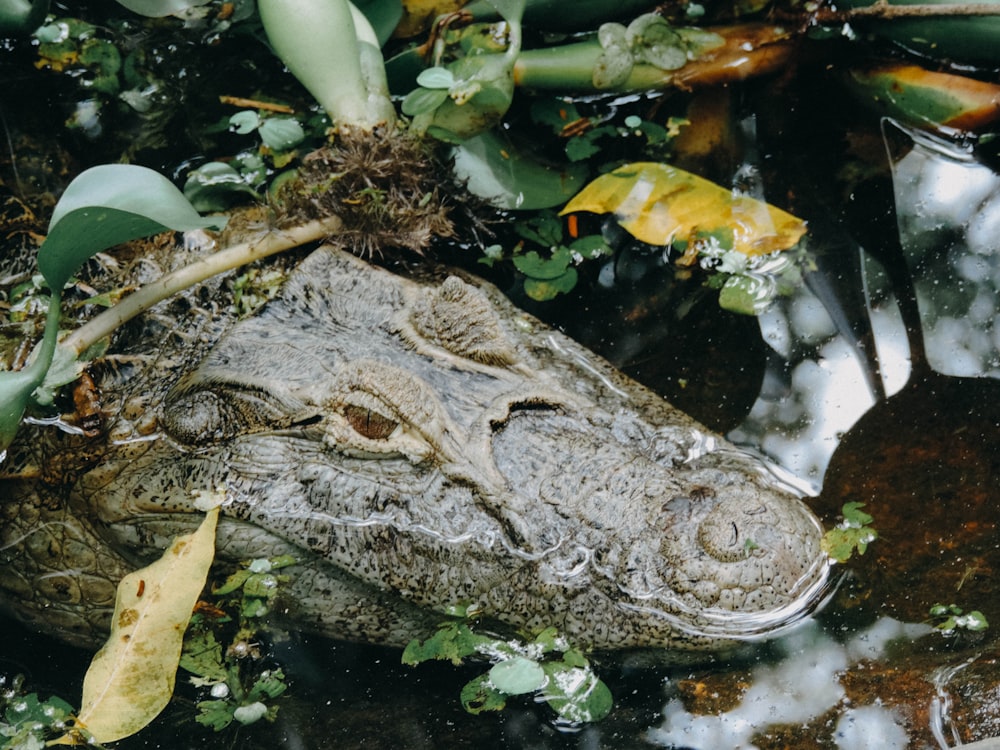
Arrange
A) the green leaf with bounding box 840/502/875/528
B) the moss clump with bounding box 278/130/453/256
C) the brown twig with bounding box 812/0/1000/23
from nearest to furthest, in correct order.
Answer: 1. the green leaf with bounding box 840/502/875/528
2. the moss clump with bounding box 278/130/453/256
3. the brown twig with bounding box 812/0/1000/23

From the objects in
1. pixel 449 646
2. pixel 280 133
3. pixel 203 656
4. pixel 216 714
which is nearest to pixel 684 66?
pixel 280 133

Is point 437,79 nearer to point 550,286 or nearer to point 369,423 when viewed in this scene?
point 550,286

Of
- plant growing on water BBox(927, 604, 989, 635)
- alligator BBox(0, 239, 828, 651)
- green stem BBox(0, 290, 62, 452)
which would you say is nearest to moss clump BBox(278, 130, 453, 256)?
alligator BBox(0, 239, 828, 651)

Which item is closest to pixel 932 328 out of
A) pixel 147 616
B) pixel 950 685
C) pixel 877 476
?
pixel 877 476

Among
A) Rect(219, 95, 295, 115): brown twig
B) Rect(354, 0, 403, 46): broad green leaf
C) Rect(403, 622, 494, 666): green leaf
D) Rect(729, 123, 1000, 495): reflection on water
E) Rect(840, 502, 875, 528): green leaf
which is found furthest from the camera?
Rect(219, 95, 295, 115): brown twig

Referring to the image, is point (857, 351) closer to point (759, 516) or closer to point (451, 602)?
point (759, 516)

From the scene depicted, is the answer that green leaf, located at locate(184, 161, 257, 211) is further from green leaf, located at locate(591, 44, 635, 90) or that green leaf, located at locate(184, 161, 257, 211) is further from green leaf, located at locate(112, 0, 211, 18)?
green leaf, located at locate(591, 44, 635, 90)
